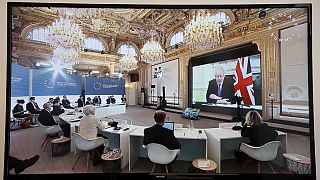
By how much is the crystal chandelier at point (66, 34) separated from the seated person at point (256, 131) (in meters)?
1.72

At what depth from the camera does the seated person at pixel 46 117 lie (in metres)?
1.60

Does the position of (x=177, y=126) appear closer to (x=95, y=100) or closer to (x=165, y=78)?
(x=165, y=78)

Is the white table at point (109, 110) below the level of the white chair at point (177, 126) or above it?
above

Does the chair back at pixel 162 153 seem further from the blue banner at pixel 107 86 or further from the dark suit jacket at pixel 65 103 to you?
the dark suit jacket at pixel 65 103

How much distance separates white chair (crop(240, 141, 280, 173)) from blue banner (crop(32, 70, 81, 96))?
5.38 feet

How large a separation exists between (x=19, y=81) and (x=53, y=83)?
31 centimetres

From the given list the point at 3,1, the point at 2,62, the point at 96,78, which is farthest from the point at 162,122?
the point at 3,1

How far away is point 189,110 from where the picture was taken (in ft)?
5.46

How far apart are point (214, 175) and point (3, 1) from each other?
2533mm

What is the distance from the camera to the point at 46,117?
5.28 ft

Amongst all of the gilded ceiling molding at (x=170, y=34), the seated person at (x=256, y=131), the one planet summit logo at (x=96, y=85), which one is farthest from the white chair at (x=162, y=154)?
the gilded ceiling molding at (x=170, y=34)

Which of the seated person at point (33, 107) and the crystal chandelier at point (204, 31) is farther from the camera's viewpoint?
the crystal chandelier at point (204, 31)

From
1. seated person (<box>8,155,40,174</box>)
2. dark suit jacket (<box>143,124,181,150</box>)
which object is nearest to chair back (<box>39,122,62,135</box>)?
seated person (<box>8,155,40,174</box>)

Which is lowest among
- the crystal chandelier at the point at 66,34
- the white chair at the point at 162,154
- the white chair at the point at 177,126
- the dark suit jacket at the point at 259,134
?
the white chair at the point at 162,154
